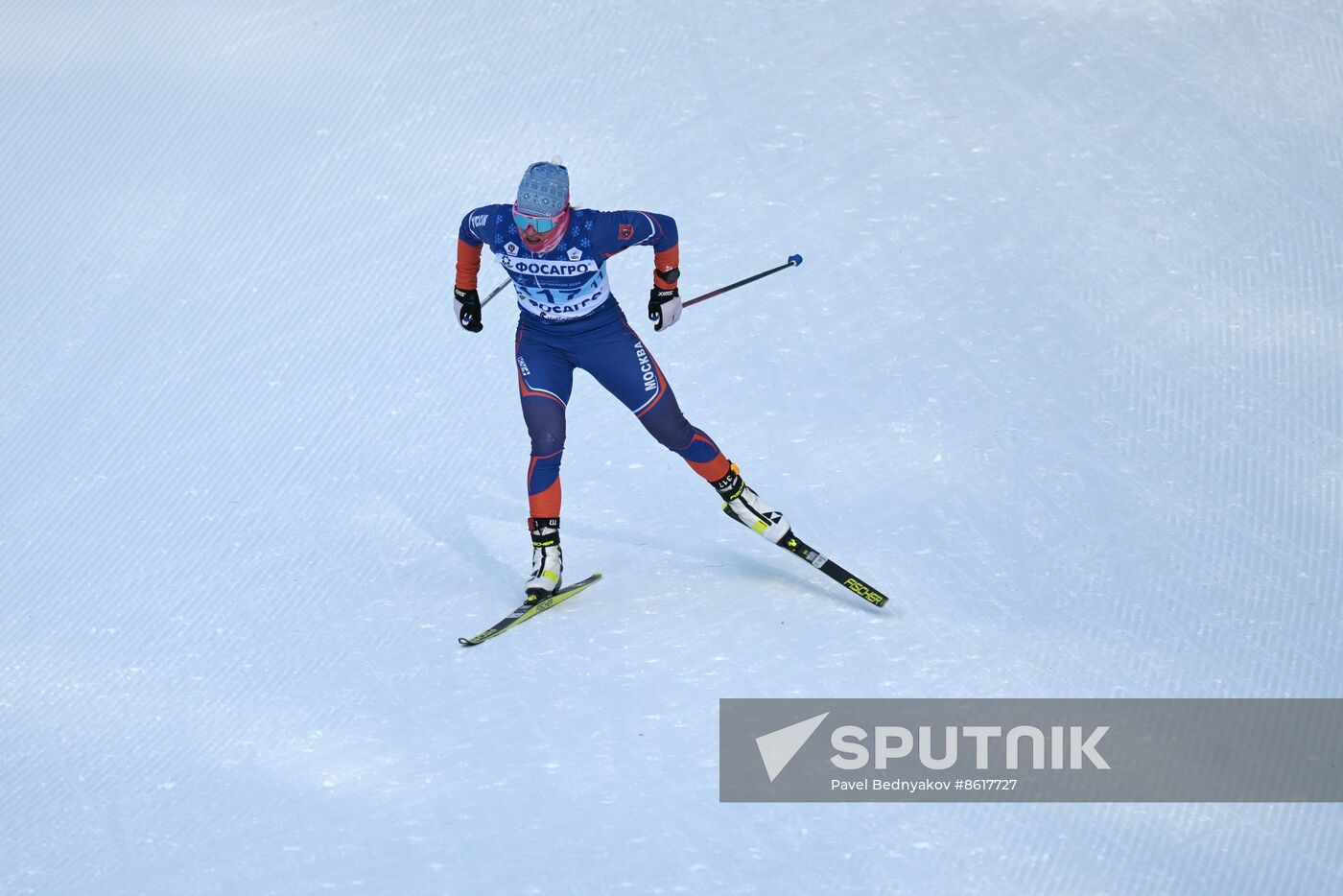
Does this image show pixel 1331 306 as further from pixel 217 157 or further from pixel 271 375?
pixel 217 157

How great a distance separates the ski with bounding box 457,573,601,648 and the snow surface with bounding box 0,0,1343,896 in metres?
0.05

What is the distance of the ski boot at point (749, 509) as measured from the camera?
5.35 m

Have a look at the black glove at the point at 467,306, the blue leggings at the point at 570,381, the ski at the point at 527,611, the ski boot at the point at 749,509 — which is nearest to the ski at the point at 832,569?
the ski boot at the point at 749,509

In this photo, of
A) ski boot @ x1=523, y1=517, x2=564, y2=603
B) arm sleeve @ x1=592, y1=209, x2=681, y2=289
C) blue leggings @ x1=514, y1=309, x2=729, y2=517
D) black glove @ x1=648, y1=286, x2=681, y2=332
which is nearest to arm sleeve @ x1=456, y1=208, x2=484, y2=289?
blue leggings @ x1=514, y1=309, x2=729, y2=517

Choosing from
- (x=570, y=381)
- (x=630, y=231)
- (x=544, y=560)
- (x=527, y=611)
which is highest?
(x=630, y=231)

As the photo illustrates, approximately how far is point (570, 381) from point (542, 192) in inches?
29.1

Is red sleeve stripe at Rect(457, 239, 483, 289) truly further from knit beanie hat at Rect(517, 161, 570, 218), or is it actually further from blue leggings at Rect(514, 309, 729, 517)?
knit beanie hat at Rect(517, 161, 570, 218)

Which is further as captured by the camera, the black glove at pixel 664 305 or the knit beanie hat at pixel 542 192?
the black glove at pixel 664 305

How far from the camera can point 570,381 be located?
5.23 m

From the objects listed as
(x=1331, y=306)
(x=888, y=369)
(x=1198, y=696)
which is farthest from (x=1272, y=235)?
(x=1198, y=696)

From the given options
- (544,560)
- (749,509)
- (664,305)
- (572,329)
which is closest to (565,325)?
(572,329)

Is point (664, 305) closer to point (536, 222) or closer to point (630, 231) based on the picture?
point (630, 231)

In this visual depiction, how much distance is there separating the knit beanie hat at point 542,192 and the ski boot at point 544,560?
1.09 metres

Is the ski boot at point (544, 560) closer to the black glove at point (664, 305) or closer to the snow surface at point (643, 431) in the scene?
the snow surface at point (643, 431)
